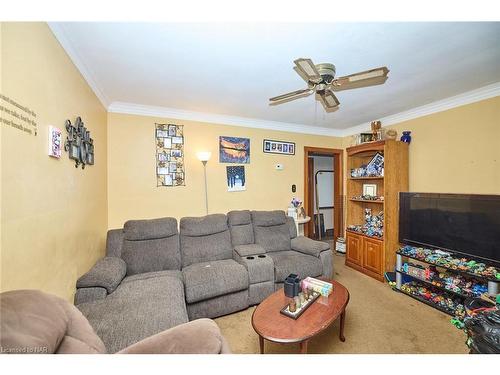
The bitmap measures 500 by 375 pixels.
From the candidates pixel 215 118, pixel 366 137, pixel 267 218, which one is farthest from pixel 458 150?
pixel 215 118

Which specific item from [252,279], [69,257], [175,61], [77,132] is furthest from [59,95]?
[252,279]

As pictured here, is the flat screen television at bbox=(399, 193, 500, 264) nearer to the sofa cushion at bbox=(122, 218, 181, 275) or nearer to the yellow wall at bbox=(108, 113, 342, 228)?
the yellow wall at bbox=(108, 113, 342, 228)

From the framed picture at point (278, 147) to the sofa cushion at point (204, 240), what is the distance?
154 cm

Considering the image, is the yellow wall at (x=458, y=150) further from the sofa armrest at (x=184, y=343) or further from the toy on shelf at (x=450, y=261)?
the sofa armrest at (x=184, y=343)

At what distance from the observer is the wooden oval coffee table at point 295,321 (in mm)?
1307

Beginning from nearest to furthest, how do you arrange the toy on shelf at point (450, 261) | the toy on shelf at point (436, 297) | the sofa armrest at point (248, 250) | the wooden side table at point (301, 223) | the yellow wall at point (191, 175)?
1. the toy on shelf at point (450, 261)
2. the toy on shelf at point (436, 297)
3. the sofa armrest at point (248, 250)
4. the yellow wall at point (191, 175)
5. the wooden side table at point (301, 223)

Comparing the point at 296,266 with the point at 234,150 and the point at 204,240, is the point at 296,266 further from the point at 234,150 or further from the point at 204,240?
the point at 234,150

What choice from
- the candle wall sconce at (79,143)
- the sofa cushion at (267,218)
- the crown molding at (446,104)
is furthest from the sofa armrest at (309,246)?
the candle wall sconce at (79,143)

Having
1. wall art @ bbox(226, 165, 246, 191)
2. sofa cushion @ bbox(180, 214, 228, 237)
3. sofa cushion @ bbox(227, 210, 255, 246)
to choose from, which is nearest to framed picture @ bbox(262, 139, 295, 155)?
wall art @ bbox(226, 165, 246, 191)

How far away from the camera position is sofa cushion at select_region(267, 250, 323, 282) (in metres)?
2.39

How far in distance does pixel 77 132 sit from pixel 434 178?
3.96 meters

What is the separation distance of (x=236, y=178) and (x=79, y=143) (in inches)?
82.3

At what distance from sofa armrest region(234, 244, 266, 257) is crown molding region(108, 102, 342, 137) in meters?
1.92

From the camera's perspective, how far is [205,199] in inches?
129
